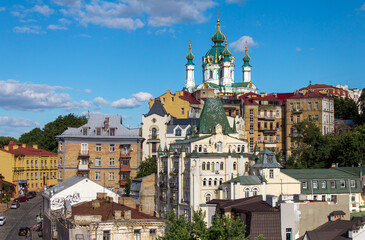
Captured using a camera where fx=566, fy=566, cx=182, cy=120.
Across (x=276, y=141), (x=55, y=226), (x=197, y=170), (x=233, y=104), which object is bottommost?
(x=55, y=226)

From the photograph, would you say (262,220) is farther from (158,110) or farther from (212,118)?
(158,110)

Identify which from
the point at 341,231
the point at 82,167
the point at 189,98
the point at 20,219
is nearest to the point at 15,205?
the point at 20,219

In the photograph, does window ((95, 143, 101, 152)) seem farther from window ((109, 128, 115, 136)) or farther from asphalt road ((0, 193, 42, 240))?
asphalt road ((0, 193, 42, 240))

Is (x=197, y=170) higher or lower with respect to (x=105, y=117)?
lower

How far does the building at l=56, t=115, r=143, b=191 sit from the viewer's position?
9450 cm

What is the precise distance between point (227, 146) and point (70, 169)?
105 ft

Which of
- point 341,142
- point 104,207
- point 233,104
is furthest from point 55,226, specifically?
point 233,104

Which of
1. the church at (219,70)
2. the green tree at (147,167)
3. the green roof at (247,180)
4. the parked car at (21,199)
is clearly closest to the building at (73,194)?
the green roof at (247,180)

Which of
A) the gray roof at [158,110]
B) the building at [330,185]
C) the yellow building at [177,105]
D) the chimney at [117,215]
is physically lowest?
the chimney at [117,215]

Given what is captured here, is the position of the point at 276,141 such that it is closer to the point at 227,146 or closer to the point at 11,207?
the point at 227,146

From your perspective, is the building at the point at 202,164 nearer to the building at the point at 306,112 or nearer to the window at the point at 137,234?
the window at the point at 137,234

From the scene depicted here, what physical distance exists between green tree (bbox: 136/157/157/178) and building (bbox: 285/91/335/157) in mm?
32702

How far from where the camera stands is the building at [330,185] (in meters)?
73.9

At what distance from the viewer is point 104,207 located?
51156mm
